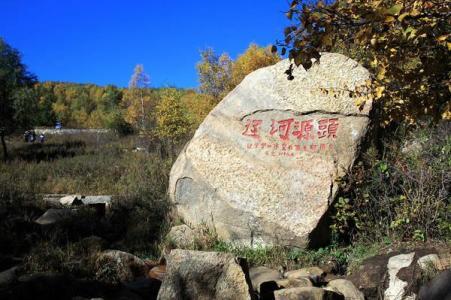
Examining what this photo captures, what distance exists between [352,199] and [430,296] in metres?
2.29

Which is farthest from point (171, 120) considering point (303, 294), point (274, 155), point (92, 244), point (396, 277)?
point (303, 294)

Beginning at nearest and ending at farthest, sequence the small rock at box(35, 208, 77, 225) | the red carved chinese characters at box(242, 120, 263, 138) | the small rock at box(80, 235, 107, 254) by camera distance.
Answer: the small rock at box(80, 235, 107, 254) < the red carved chinese characters at box(242, 120, 263, 138) < the small rock at box(35, 208, 77, 225)

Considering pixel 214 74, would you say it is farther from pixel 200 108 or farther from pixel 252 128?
pixel 252 128

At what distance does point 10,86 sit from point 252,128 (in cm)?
1978

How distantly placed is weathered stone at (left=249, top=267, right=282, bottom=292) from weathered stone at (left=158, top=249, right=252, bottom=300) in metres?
0.81

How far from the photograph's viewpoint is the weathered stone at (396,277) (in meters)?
5.00

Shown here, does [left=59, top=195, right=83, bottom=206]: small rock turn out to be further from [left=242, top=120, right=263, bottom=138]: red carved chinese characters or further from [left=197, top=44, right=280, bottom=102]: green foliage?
[left=197, top=44, right=280, bottom=102]: green foliage

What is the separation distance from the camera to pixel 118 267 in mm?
5906

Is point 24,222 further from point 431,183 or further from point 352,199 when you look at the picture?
point 431,183

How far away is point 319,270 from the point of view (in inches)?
229

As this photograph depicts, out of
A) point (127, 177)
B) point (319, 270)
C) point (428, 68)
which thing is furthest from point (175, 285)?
point (127, 177)

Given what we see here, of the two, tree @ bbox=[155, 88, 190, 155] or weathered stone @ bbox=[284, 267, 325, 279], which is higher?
tree @ bbox=[155, 88, 190, 155]

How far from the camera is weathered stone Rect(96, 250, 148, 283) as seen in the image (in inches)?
227

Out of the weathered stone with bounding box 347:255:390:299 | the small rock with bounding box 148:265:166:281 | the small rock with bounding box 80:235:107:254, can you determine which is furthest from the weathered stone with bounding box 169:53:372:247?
the small rock with bounding box 80:235:107:254
